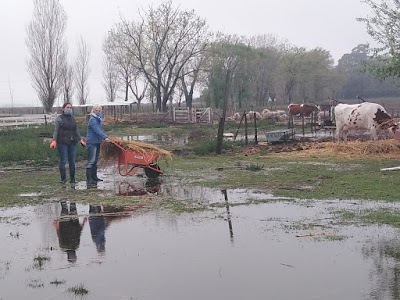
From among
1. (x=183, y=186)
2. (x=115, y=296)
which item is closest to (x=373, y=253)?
(x=115, y=296)

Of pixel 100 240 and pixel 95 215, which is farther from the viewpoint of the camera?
pixel 95 215

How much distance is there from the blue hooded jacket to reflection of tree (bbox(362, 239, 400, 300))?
7889 millimetres

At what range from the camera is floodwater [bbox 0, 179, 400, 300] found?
5934mm

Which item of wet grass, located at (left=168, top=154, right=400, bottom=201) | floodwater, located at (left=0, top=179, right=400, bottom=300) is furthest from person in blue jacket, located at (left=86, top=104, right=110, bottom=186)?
floodwater, located at (left=0, top=179, right=400, bottom=300)

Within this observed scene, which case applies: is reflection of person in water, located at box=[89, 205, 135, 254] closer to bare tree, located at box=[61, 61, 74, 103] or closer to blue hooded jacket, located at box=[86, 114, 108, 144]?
blue hooded jacket, located at box=[86, 114, 108, 144]

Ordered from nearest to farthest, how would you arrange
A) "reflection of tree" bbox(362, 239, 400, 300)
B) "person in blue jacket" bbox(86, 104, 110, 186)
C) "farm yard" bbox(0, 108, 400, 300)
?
"reflection of tree" bbox(362, 239, 400, 300), "farm yard" bbox(0, 108, 400, 300), "person in blue jacket" bbox(86, 104, 110, 186)

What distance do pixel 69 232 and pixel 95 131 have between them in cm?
546

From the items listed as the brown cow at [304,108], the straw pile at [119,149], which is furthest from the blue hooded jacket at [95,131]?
the brown cow at [304,108]

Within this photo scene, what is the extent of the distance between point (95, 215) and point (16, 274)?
10.7 ft

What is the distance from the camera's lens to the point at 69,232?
341 inches

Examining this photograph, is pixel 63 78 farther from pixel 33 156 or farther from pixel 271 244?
pixel 271 244

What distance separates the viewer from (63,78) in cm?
6397

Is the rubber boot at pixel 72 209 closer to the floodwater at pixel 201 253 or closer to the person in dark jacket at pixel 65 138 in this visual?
the floodwater at pixel 201 253

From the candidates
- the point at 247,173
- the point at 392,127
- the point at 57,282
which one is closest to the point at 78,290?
the point at 57,282
